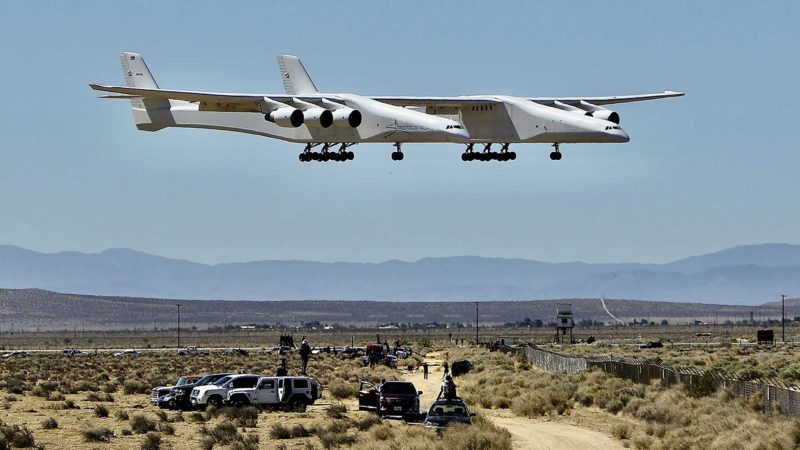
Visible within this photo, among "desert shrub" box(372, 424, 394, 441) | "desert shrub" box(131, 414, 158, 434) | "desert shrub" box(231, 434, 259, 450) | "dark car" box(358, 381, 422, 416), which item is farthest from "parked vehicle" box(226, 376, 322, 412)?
"desert shrub" box(372, 424, 394, 441)

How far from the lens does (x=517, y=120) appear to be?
71.7 meters

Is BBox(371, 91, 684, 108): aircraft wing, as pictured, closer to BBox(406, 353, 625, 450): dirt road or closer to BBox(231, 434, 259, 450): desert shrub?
BBox(406, 353, 625, 450): dirt road

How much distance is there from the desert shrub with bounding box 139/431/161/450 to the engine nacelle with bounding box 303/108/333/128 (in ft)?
86.0

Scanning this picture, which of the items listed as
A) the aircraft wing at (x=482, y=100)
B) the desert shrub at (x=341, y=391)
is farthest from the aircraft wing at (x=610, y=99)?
the desert shrub at (x=341, y=391)

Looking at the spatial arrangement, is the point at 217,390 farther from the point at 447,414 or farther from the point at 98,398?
the point at 447,414

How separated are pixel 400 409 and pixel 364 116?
2125cm

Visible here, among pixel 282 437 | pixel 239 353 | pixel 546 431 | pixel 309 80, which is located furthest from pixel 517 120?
pixel 239 353

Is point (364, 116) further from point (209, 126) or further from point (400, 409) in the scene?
point (400, 409)

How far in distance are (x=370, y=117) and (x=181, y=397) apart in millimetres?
18518

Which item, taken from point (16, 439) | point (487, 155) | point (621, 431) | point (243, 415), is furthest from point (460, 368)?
point (16, 439)

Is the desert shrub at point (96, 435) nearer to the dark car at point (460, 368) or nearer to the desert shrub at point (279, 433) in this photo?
the desert shrub at point (279, 433)

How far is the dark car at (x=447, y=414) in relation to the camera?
42750 millimetres

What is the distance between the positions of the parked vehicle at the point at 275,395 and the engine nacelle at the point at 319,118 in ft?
53.4

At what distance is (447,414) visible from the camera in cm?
4303
